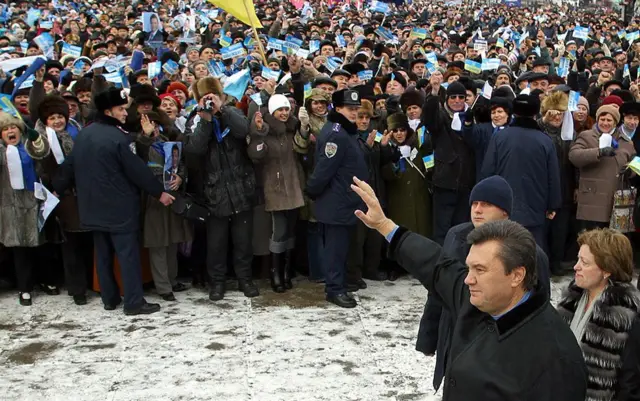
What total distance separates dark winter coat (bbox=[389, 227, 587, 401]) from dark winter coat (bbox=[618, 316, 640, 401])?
0.94 metres

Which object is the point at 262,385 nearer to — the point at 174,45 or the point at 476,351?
the point at 476,351

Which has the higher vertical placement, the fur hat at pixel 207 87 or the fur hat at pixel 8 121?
the fur hat at pixel 207 87

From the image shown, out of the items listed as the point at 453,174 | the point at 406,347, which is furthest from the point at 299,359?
the point at 453,174

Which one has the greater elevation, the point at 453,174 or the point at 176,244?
the point at 453,174

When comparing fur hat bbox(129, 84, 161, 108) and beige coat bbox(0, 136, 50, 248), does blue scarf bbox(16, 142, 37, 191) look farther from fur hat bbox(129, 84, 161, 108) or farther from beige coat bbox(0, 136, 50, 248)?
fur hat bbox(129, 84, 161, 108)

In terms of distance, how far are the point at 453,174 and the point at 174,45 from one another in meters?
9.69

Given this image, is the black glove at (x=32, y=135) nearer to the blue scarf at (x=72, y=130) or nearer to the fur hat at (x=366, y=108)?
the blue scarf at (x=72, y=130)

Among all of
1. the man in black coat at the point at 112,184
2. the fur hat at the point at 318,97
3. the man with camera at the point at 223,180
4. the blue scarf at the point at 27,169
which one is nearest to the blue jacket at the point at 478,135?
the fur hat at the point at 318,97

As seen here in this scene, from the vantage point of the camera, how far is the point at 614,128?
7.34 m

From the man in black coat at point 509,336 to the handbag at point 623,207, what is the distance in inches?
187

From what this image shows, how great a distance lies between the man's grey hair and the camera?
275cm

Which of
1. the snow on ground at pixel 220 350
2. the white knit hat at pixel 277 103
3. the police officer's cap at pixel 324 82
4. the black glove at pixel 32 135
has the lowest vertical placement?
the snow on ground at pixel 220 350

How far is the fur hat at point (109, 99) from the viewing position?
6289mm

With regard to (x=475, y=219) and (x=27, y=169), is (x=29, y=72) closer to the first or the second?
(x=27, y=169)
